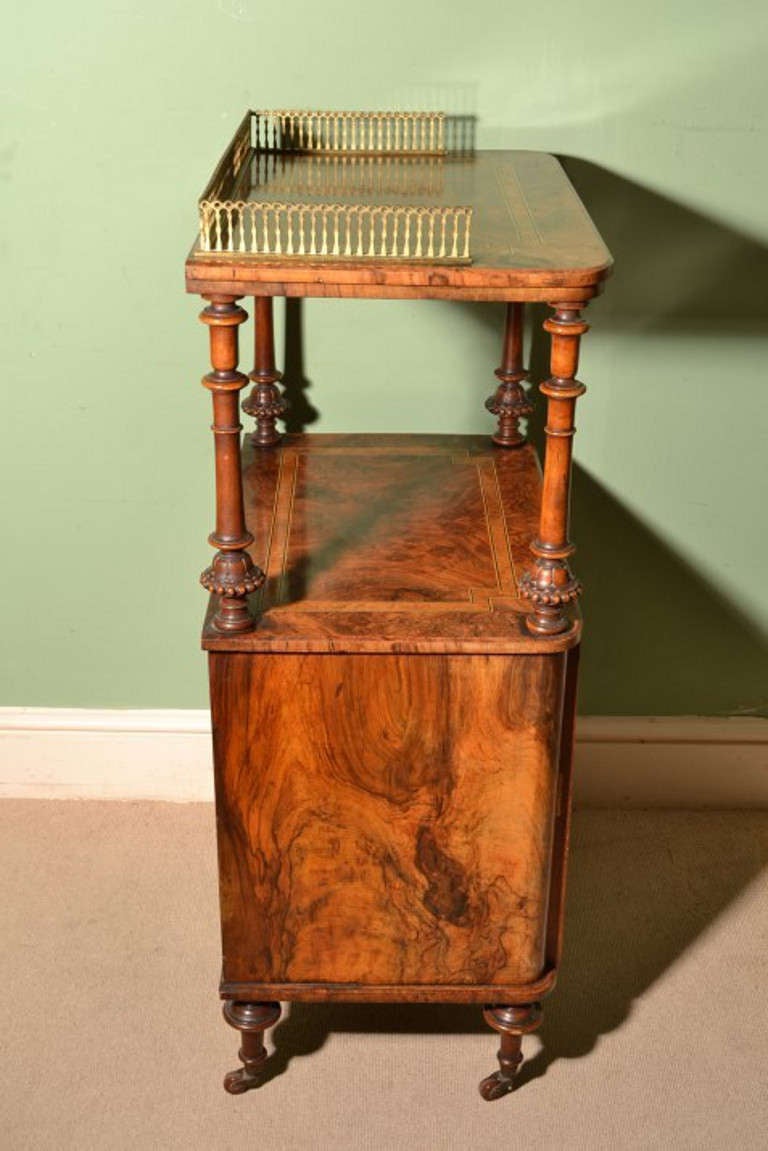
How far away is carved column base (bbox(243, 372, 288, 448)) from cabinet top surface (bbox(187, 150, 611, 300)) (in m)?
0.38

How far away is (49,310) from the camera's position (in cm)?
250

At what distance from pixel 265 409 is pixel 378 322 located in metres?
0.25

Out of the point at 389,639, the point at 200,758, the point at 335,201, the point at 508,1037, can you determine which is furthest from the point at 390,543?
the point at 200,758

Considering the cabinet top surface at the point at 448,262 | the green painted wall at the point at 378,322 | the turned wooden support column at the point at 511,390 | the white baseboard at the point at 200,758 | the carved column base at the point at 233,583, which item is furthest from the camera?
the white baseboard at the point at 200,758

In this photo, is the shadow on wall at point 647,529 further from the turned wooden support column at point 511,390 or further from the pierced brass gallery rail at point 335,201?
the pierced brass gallery rail at point 335,201

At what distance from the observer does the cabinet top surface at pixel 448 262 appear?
1.69 metres

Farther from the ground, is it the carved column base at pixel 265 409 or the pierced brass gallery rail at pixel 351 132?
the pierced brass gallery rail at pixel 351 132

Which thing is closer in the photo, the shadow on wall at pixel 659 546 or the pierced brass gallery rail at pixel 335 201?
the pierced brass gallery rail at pixel 335 201

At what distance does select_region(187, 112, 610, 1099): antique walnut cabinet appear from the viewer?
176 cm

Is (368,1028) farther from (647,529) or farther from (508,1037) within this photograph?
(647,529)

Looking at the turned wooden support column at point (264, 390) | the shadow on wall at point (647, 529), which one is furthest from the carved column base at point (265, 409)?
the shadow on wall at point (647, 529)

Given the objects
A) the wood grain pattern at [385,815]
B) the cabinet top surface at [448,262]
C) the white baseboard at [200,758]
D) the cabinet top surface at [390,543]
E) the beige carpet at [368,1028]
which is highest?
the cabinet top surface at [448,262]

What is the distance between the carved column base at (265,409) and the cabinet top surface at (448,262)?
1.25ft

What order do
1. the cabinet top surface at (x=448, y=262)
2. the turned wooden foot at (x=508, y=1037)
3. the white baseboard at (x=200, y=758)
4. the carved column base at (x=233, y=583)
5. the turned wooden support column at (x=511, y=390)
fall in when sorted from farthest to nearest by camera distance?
the white baseboard at (x=200, y=758), the turned wooden support column at (x=511, y=390), the turned wooden foot at (x=508, y=1037), the carved column base at (x=233, y=583), the cabinet top surface at (x=448, y=262)
